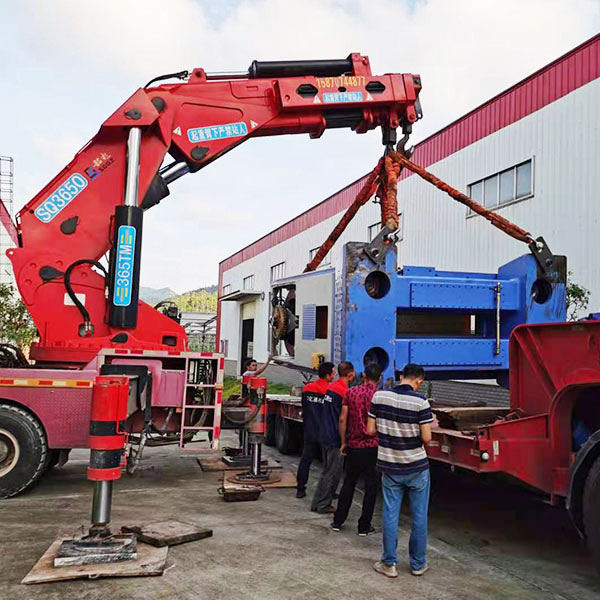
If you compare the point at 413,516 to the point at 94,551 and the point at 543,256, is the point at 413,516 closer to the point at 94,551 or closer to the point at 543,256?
the point at 94,551

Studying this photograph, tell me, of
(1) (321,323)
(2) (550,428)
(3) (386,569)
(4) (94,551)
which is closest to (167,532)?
(4) (94,551)

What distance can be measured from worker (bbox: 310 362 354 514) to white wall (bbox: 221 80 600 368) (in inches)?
215

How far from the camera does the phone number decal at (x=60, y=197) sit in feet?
21.8

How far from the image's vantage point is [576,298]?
9500mm

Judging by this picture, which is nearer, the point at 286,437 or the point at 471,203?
the point at 471,203

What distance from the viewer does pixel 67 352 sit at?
653cm

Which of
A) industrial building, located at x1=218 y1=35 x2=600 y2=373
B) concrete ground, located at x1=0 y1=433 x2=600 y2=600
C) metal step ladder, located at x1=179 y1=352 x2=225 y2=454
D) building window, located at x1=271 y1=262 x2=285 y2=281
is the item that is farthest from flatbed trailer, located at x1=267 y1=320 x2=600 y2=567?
building window, located at x1=271 y1=262 x2=285 y2=281

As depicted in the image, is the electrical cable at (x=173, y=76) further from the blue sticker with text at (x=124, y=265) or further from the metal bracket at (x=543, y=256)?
the metal bracket at (x=543, y=256)

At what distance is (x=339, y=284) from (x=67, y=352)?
307 cm

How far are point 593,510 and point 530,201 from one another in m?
8.32

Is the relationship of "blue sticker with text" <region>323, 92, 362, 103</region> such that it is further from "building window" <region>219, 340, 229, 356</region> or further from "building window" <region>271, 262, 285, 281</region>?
"building window" <region>219, 340, 229, 356</region>

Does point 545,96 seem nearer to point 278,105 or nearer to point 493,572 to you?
point 278,105

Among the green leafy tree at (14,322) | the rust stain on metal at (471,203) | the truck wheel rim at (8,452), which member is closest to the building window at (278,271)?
the green leafy tree at (14,322)

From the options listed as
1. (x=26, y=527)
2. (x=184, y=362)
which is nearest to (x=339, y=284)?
(x=184, y=362)
